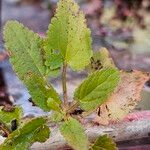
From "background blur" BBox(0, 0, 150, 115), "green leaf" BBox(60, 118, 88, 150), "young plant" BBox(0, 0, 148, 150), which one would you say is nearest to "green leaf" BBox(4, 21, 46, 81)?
"young plant" BBox(0, 0, 148, 150)

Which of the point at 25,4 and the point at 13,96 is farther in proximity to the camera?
the point at 25,4

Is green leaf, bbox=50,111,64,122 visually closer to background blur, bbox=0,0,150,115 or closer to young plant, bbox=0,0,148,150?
young plant, bbox=0,0,148,150

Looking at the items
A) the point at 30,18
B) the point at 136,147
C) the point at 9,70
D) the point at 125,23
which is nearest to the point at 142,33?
the point at 125,23

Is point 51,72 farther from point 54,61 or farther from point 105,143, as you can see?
point 105,143

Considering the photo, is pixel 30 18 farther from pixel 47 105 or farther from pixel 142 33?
pixel 47 105

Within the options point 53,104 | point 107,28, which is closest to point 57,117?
point 53,104

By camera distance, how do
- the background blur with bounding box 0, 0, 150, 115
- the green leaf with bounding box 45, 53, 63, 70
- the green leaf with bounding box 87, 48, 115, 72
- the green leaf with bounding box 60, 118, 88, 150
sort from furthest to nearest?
the background blur with bounding box 0, 0, 150, 115 < the green leaf with bounding box 87, 48, 115, 72 < the green leaf with bounding box 45, 53, 63, 70 < the green leaf with bounding box 60, 118, 88, 150
